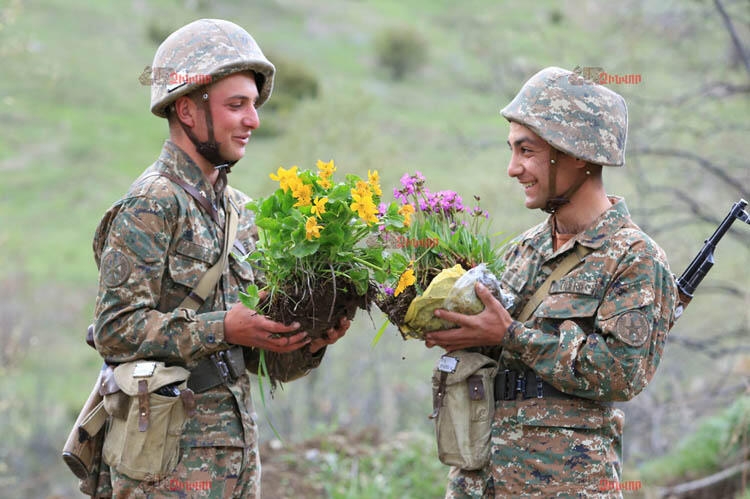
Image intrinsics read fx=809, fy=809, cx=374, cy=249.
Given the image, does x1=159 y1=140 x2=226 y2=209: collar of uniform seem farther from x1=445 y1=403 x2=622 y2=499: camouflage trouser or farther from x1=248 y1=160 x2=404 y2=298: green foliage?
x1=445 y1=403 x2=622 y2=499: camouflage trouser

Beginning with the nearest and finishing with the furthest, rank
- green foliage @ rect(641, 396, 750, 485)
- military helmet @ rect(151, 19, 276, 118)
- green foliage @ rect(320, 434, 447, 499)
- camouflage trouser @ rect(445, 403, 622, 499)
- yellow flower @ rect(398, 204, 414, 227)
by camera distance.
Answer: camouflage trouser @ rect(445, 403, 622, 499), yellow flower @ rect(398, 204, 414, 227), military helmet @ rect(151, 19, 276, 118), green foliage @ rect(320, 434, 447, 499), green foliage @ rect(641, 396, 750, 485)

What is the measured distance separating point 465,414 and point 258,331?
94 centimetres

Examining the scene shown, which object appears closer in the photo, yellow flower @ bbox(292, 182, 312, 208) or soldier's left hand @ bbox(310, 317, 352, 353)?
yellow flower @ bbox(292, 182, 312, 208)

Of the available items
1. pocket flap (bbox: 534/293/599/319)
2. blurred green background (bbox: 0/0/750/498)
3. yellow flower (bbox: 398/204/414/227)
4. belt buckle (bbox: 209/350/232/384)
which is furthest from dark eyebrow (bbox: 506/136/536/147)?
blurred green background (bbox: 0/0/750/498)

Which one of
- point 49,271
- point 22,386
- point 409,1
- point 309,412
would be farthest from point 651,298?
point 409,1

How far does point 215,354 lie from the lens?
355 cm

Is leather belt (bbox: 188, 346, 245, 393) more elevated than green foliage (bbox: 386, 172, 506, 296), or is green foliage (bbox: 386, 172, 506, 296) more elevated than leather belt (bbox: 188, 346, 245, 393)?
green foliage (bbox: 386, 172, 506, 296)

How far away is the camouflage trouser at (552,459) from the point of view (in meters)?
3.27

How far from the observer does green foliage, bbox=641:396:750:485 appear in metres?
7.00

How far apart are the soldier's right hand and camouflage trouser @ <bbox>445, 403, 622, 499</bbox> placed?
935mm

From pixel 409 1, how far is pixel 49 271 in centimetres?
2793

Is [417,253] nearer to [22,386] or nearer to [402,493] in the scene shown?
[402,493]

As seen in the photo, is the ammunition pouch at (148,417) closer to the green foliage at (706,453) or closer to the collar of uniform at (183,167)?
the collar of uniform at (183,167)

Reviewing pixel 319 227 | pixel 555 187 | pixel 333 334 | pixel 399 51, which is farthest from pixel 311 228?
pixel 399 51
